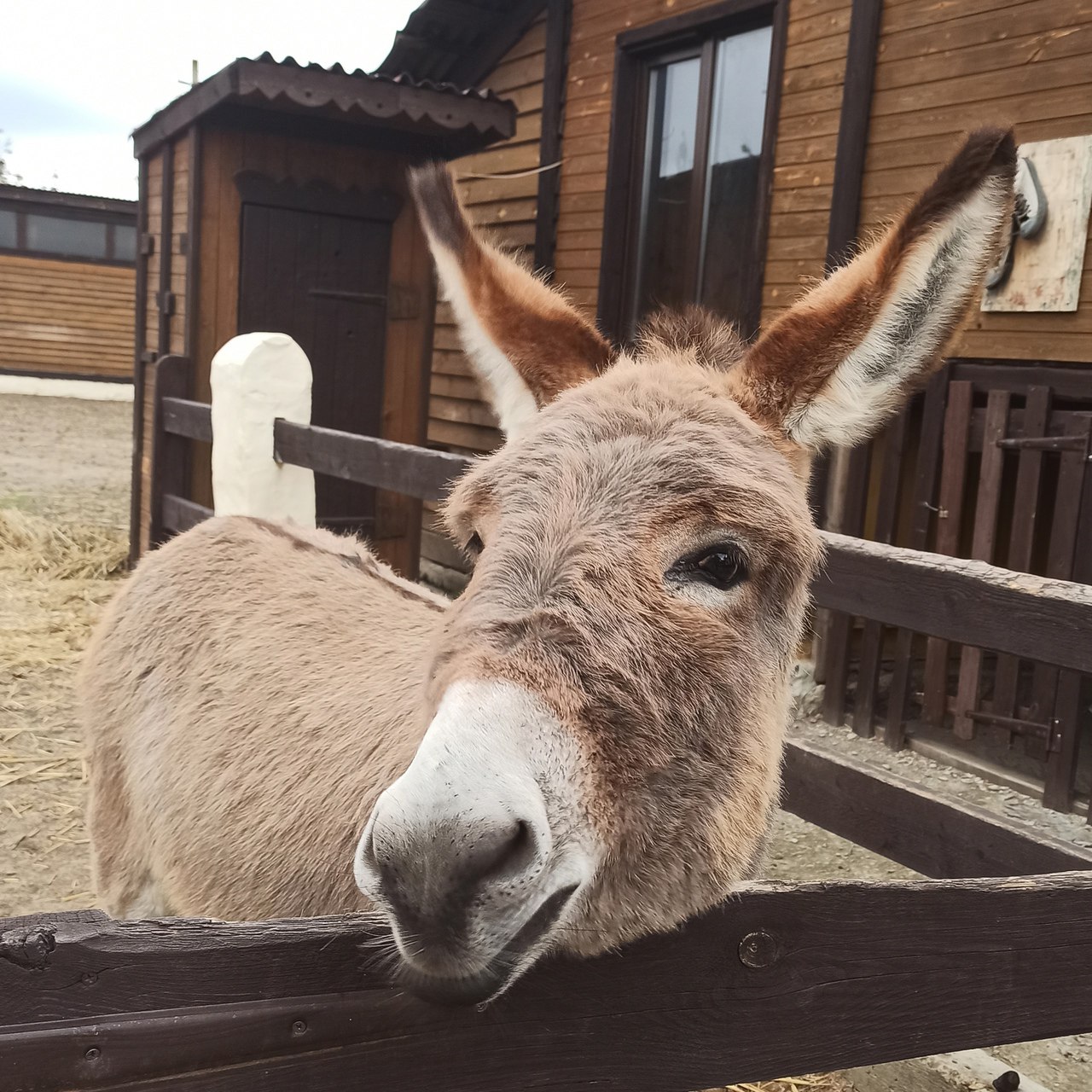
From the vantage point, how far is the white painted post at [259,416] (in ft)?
15.9

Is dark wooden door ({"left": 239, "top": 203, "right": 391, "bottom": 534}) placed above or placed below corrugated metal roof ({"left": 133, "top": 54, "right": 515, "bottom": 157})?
below

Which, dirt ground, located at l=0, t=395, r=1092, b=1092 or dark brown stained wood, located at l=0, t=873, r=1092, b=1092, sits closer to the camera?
dark brown stained wood, located at l=0, t=873, r=1092, b=1092

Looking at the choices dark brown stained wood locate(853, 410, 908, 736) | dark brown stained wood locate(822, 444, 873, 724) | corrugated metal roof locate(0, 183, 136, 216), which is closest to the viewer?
dark brown stained wood locate(853, 410, 908, 736)

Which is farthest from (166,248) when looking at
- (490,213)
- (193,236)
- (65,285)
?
(65,285)

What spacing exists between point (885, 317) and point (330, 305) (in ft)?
18.9

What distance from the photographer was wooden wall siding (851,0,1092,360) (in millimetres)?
4711

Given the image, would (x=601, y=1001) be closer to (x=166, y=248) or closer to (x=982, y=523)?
(x=982, y=523)

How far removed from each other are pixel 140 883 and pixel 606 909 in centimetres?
173

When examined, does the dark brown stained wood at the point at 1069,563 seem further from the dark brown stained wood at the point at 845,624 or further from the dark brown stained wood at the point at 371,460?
the dark brown stained wood at the point at 371,460

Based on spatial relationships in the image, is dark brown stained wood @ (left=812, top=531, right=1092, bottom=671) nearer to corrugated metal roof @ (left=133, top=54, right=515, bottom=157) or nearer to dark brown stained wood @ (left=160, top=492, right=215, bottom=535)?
dark brown stained wood @ (left=160, top=492, right=215, bottom=535)

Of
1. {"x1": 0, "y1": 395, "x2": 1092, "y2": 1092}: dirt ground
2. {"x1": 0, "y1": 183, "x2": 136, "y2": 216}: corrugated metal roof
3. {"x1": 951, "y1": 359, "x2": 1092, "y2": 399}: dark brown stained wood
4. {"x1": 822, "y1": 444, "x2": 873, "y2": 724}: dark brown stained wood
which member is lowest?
{"x1": 0, "y1": 395, "x2": 1092, "y2": 1092}: dirt ground

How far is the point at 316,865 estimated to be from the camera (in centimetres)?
182

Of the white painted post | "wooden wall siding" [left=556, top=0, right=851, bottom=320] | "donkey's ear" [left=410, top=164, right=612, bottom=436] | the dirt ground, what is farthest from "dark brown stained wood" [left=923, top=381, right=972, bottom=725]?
"donkey's ear" [left=410, top=164, right=612, bottom=436]

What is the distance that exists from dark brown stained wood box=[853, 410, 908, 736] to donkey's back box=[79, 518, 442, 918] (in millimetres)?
3422
